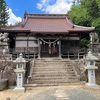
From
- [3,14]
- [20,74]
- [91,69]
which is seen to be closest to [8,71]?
[20,74]

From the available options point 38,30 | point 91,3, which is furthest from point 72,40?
point 91,3

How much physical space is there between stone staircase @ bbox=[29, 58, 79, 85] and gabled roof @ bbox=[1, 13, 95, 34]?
4795 millimetres

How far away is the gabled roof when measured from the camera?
2081 centimetres

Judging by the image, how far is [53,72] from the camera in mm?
15562

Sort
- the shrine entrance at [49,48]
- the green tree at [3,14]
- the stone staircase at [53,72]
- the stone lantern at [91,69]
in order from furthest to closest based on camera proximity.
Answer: the green tree at [3,14], the shrine entrance at [49,48], the stone staircase at [53,72], the stone lantern at [91,69]

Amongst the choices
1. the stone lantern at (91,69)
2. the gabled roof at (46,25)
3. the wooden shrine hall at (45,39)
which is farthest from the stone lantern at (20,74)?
the gabled roof at (46,25)

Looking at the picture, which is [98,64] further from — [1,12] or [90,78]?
[1,12]

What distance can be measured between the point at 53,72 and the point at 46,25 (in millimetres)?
9730

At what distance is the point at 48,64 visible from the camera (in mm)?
17234

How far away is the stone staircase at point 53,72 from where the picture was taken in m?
14.4

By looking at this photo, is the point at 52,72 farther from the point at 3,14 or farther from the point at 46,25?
the point at 3,14

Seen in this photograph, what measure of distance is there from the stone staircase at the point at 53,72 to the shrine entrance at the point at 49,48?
3.77 m

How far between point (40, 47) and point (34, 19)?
234 inches

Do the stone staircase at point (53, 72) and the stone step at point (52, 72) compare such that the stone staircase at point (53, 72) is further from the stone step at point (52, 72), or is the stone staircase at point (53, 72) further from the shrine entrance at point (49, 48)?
the shrine entrance at point (49, 48)
